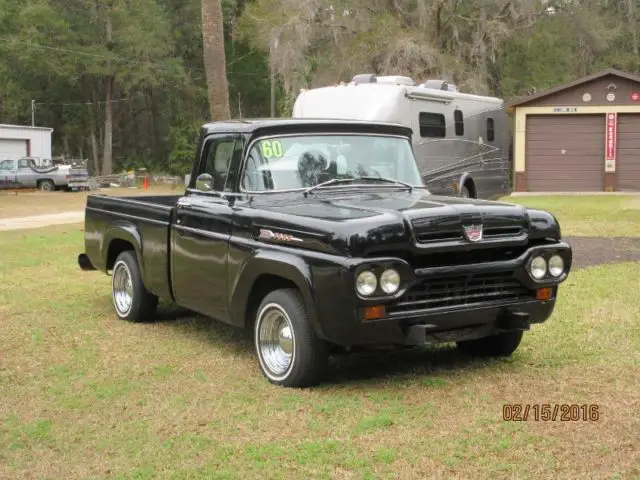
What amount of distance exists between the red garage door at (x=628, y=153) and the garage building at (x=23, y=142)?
28675 mm

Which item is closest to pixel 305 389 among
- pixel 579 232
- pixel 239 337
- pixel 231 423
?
pixel 231 423

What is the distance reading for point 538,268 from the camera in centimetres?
580

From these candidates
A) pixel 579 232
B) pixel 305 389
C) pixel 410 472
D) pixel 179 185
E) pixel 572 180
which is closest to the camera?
pixel 410 472

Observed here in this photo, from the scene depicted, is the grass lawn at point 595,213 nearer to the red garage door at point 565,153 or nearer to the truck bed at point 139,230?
the red garage door at point 565,153

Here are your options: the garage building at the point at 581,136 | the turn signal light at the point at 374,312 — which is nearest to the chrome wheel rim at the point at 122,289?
the turn signal light at the point at 374,312

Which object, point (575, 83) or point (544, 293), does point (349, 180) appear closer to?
point (544, 293)

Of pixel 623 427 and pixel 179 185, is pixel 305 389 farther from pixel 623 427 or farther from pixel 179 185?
pixel 179 185

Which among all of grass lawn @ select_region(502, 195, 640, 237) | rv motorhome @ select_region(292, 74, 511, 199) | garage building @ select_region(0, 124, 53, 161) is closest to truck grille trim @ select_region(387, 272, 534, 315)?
rv motorhome @ select_region(292, 74, 511, 199)

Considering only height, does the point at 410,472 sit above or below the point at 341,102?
below

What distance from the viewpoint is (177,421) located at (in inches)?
199

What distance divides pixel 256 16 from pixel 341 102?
2076 centimetres

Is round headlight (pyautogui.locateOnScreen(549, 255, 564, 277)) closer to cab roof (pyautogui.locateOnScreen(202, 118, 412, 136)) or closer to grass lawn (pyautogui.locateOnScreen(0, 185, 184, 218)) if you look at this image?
cab roof (pyautogui.locateOnScreen(202, 118, 412, 136))

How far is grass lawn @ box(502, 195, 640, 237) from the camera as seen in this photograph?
15100 mm

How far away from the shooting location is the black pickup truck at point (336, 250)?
522 cm
